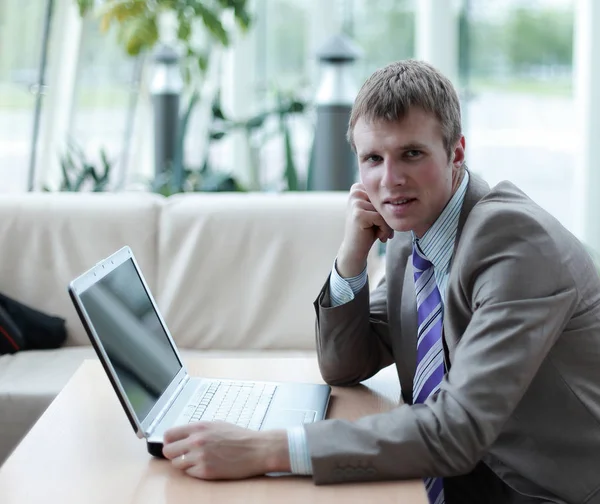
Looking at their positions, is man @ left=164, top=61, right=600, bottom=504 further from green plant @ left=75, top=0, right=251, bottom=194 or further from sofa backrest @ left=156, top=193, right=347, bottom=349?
green plant @ left=75, top=0, right=251, bottom=194

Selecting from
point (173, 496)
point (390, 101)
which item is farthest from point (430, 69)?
point (173, 496)

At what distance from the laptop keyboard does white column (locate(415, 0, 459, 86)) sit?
4.25m

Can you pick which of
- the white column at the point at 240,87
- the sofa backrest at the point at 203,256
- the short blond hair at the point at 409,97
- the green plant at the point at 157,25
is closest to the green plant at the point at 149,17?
the green plant at the point at 157,25

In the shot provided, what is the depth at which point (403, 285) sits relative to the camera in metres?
1.80

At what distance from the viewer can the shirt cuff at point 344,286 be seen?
5.91 ft

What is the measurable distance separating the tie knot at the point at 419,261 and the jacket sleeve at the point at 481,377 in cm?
24

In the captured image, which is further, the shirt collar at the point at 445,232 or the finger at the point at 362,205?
the finger at the point at 362,205

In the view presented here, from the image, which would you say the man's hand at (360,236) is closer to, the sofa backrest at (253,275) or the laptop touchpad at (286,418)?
the laptop touchpad at (286,418)

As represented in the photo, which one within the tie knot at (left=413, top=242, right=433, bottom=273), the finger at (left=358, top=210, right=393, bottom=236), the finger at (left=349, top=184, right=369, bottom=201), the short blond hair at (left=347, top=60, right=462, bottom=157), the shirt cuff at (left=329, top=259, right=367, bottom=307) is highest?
the short blond hair at (left=347, top=60, right=462, bottom=157)

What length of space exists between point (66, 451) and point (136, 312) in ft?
0.95

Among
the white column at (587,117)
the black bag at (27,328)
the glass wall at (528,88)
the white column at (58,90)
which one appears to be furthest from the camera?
the glass wall at (528,88)

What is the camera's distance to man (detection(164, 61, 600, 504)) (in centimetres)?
133

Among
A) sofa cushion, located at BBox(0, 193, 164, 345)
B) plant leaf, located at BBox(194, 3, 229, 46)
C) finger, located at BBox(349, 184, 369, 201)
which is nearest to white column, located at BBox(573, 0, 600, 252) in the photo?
plant leaf, located at BBox(194, 3, 229, 46)

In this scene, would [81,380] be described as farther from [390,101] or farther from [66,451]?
[390,101]
